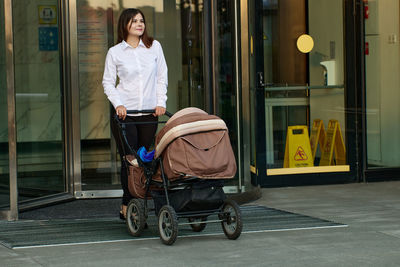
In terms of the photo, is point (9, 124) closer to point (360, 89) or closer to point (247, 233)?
point (247, 233)

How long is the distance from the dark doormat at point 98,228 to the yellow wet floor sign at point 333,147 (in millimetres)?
2002

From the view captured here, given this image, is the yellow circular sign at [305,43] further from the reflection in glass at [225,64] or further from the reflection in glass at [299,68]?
the reflection in glass at [225,64]

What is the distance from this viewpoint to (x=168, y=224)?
4992mm

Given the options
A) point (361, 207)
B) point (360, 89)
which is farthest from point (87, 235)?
point (360, 89)

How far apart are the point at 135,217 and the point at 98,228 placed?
0.54m

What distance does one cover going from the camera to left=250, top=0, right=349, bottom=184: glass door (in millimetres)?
7957

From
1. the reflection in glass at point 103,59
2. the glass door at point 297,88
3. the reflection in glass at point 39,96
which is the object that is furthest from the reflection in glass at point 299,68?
the reflection in glass at point 39,96

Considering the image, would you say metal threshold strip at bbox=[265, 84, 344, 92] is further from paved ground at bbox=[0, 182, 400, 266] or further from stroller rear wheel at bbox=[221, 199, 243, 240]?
stroller rear wheel at bbox=[221, 199, 243, 240]

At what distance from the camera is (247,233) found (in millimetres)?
5387

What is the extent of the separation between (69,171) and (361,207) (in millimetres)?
2699

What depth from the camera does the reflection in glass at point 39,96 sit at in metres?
7.05

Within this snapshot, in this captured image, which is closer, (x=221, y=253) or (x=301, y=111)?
(x=221, y=253)

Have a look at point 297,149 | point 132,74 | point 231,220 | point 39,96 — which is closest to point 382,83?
point 297,149

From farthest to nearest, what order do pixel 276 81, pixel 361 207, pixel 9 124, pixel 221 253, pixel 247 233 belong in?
pixel 276 81 < pixel 361 207 < pixel 9 124 < pixel 247 233 < pixel 221 253
